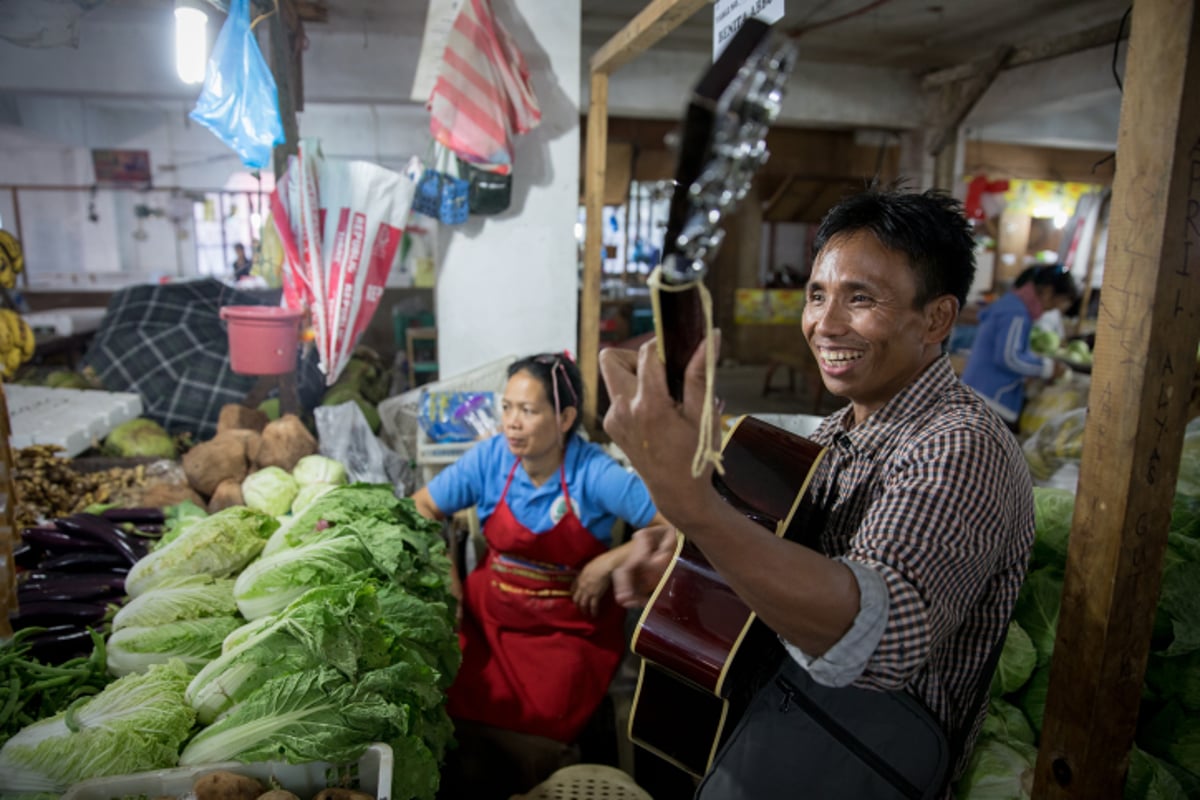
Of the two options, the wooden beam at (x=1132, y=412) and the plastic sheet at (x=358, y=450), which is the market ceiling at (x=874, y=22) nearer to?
the plastic sheet at (x=358, y=450)

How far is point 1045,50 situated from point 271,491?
777 centimetres

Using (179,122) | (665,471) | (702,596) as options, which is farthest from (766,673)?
(179,122)

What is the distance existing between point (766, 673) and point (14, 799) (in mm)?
1659

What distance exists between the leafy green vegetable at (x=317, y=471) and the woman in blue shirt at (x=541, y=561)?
2.92ft

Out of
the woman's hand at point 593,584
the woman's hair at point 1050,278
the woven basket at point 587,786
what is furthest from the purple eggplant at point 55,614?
the woman's hair at point 1050,278

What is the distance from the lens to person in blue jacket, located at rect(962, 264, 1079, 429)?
545 centimetres

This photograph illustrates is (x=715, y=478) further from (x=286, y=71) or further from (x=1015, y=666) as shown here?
(x=286, y=71)

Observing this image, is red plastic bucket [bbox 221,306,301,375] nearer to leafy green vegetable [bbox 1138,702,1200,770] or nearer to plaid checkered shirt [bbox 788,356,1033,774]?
plaid checkered shirt [bbox 788,356,1033,774]

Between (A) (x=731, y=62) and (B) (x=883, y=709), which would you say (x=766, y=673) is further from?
(A) (x=731, y=62)

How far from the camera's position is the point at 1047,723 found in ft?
5.11

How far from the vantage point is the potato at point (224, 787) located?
1497 millimetres

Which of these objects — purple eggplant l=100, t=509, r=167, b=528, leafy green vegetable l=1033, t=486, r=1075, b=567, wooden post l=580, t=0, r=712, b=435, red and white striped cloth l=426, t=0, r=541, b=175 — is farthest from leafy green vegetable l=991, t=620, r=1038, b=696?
red and white striped cloth l=426, t=0, r=541, b=175

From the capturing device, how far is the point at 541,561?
3082 mm

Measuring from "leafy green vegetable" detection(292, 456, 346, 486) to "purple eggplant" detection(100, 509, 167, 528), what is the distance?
2.65 ft
